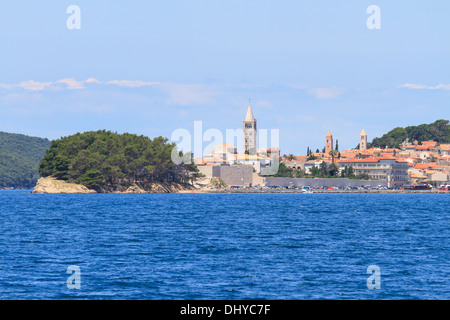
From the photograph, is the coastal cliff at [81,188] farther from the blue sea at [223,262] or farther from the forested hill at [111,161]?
the blue sea at [223,262]

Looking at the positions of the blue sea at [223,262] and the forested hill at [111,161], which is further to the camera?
the forested hill at [111,161]

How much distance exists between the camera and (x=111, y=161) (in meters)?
172

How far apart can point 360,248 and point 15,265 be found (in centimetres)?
2023

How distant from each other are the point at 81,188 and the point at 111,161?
32.7 ft

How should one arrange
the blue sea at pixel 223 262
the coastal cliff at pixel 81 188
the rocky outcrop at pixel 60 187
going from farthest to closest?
the coastal cliff at pixel 81 188
the rocky outcrop at pixel 60 187
the blue sea at pixel 223 262

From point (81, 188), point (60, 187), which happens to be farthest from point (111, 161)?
point (60, 187)

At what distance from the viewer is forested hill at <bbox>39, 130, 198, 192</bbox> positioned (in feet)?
548

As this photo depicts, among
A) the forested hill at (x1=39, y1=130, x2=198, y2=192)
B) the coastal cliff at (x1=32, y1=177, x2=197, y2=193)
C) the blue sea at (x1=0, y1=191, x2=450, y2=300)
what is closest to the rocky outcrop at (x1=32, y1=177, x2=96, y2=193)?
the coastal cliff at (x1=32, y1=177, x2=197, y2=193)

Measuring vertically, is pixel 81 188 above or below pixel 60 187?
below

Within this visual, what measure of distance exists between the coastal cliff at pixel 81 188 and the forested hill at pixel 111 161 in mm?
947

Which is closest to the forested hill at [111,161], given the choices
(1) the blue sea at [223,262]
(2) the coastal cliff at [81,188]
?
(2) the coastal cliff at [81,188]

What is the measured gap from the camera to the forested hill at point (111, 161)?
167125 millimetres

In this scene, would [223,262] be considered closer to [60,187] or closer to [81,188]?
[81,188]

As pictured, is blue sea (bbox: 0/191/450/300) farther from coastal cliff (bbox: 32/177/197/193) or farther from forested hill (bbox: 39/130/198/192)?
coastal cliff (bbox: 32/177/197/193)
